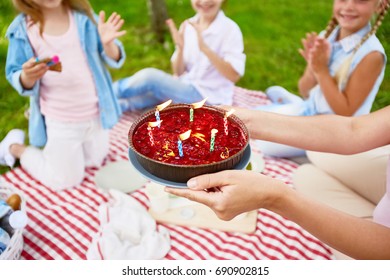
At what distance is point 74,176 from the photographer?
70.1 inches

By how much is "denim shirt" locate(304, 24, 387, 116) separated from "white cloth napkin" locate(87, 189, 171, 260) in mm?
850

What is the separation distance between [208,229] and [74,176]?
0.60 m

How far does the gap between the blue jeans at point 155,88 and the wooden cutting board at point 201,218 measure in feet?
2.32

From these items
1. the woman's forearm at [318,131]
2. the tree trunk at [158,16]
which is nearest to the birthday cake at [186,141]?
the woman's forearm at [318,131]

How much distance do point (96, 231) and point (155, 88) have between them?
85 centimetres

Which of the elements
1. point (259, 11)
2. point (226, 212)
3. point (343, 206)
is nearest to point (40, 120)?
point (226, 212)

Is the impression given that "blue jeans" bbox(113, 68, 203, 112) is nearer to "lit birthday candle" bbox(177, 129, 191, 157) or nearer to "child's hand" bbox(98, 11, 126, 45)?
"child's hand" bbox(98, 11, 126, 45)

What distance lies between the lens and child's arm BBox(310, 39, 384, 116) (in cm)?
169

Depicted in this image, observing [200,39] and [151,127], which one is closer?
[151,127]

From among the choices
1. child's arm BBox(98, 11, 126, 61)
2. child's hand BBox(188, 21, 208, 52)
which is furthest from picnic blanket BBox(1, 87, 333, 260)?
child's hand BBox(188, 21, 208, 52)

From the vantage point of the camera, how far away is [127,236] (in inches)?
60.6

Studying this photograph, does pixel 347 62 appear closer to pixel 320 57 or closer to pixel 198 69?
pixel 320 57

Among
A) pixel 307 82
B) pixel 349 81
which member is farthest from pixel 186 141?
pixel 307 82

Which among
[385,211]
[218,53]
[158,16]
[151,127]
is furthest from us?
[158,16]
